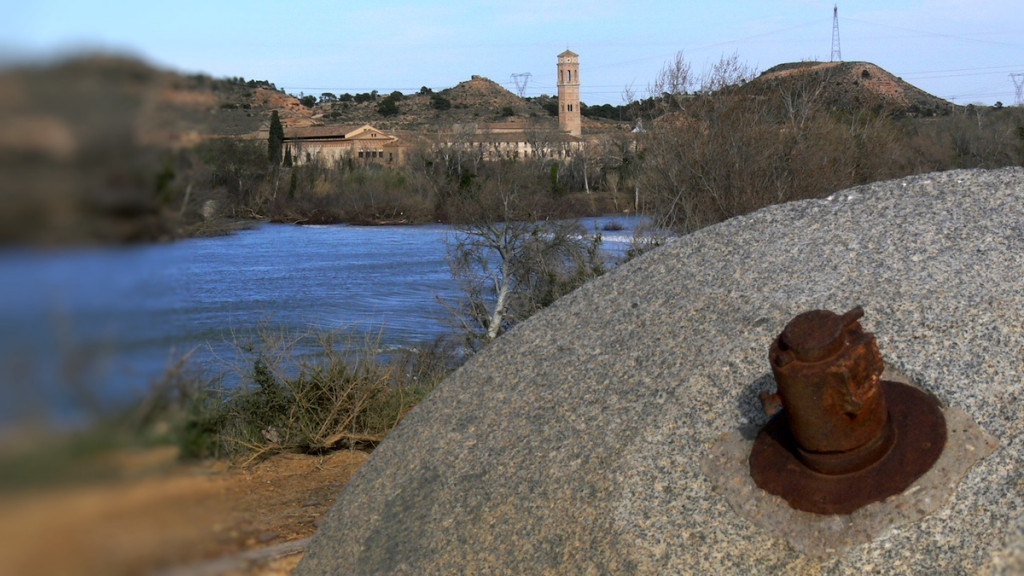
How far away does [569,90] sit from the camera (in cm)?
10075

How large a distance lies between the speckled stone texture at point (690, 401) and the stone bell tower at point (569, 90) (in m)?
89.8

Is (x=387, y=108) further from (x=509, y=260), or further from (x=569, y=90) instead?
(x=509, y=260)

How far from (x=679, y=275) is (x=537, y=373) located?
0.80 metres

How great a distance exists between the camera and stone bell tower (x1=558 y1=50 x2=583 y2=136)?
3767 inches

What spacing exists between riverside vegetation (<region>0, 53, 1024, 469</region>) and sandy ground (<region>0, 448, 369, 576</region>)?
0.04 meters

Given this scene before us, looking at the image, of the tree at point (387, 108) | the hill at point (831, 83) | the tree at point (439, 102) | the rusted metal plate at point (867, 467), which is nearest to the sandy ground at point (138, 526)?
the rusted metal plate at point (867, 467)

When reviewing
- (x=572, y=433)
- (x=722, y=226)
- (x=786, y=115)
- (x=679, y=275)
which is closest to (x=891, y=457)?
(x=572, y=433)

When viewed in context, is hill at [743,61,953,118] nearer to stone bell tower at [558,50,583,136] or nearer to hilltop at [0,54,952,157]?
hilltop at [0,54,952,157]

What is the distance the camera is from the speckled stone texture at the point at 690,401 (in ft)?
10.1

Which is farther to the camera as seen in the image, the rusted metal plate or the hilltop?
the rusted metal plate

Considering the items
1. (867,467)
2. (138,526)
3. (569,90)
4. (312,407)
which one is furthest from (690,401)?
(569,90)

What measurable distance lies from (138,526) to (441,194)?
4863 centimetres

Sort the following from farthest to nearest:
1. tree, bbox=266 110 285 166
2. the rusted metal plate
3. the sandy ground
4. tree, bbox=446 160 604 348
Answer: tree, bbox=446 160 604 348 < tree, bbox=266 110 285 166 < the rusted metal plate < the sandy ground

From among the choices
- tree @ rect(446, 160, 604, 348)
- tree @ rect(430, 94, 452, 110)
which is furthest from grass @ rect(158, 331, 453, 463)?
tree @ rect(430, 94, 452, 110)
